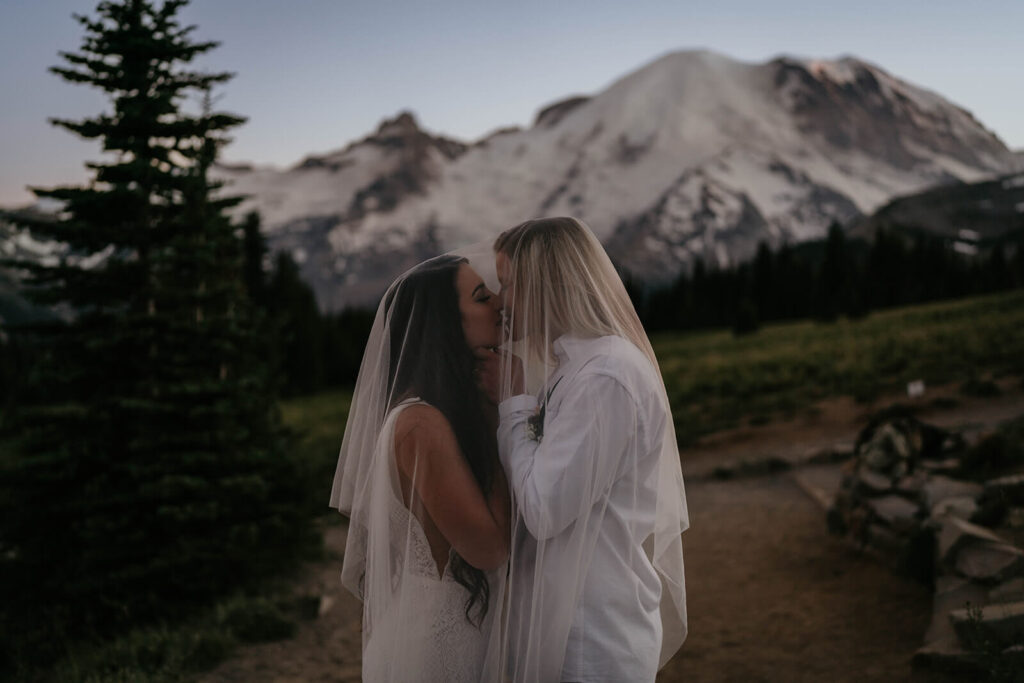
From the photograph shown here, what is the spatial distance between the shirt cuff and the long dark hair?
0.14 meters

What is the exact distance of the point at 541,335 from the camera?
2.29 m

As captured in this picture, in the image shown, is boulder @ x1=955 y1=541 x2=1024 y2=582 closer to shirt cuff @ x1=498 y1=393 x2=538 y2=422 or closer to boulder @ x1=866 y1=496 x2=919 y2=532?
boulder @ x1=866 y1=496 x2=919 y2=532

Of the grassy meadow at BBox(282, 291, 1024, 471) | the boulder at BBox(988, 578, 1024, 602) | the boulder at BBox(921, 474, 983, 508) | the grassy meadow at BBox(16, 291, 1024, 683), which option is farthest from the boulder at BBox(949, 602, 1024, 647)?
the grassy meadow at BBox(282, 291, 1024, 471)

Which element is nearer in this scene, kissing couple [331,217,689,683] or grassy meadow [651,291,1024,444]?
kissing couple [331,217,689,683]

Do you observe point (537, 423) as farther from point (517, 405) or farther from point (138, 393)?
point (138, 393)

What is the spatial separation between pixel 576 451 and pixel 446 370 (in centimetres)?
58

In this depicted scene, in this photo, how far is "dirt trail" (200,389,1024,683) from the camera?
18.3ft

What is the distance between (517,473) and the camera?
208 centimetres

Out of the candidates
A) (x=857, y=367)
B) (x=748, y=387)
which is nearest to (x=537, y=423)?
(x=857, y=367)

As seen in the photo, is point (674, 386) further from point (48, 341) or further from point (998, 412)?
point (48, 341)

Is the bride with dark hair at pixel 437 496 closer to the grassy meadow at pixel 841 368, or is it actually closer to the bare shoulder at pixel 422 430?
the bare shoulder at pixel 422 430

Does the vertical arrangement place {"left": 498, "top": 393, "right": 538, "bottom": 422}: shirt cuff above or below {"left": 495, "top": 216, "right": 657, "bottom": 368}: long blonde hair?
below

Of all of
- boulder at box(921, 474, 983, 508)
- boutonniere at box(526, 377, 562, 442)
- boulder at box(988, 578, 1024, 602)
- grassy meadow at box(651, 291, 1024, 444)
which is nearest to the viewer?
boutonniere at box(526, 377, 562, 442)

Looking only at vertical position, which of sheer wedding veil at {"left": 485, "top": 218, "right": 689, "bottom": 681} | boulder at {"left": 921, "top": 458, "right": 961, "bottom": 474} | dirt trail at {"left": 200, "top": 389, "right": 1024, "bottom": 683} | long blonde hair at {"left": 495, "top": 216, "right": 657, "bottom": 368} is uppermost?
long blonde hair at {"left": 495, "top": 216, "right": 657, "bottom": 368}
